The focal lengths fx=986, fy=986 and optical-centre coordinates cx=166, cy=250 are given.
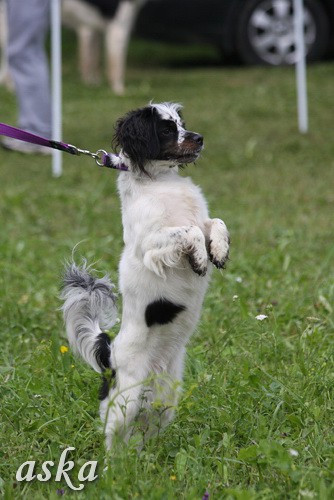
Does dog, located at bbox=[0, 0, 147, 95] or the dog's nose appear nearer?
the dog's nose

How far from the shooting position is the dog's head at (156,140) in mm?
3121

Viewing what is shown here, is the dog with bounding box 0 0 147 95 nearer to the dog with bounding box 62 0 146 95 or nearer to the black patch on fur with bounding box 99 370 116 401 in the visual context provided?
the dog with bounding box 62 0 146 95

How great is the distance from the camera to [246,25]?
11570 millimetres

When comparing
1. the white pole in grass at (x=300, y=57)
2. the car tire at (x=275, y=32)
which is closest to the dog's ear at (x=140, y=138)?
the white pole in grass at (x=300, y=57)

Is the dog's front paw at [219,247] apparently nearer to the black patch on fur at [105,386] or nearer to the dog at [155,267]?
the dog at [155,267]

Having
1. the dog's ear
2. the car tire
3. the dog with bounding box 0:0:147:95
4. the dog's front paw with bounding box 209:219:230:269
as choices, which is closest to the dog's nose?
the dog's ear

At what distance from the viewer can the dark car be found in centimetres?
1151

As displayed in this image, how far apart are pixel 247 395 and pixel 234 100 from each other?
746 centimetres

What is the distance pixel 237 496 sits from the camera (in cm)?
276

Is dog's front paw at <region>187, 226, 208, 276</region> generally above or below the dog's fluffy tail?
above

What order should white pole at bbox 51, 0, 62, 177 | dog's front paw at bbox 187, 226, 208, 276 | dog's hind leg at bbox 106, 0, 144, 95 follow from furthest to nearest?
Answer: dog's hind leg at bbox 106, 0, 144, 95 < white pole at bbox 51, 0, 62, 177 < dog's front paw at bbox 187, 226, 208, 276

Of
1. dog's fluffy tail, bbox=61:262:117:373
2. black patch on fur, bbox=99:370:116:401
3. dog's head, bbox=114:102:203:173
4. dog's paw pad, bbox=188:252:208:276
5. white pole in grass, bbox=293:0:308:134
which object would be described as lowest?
white pole in grass, bbox=293:0:308:134

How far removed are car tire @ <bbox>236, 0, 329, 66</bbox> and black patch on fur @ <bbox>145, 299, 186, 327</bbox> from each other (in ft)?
29.4

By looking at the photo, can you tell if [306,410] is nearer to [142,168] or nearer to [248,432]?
A: [248,432]
